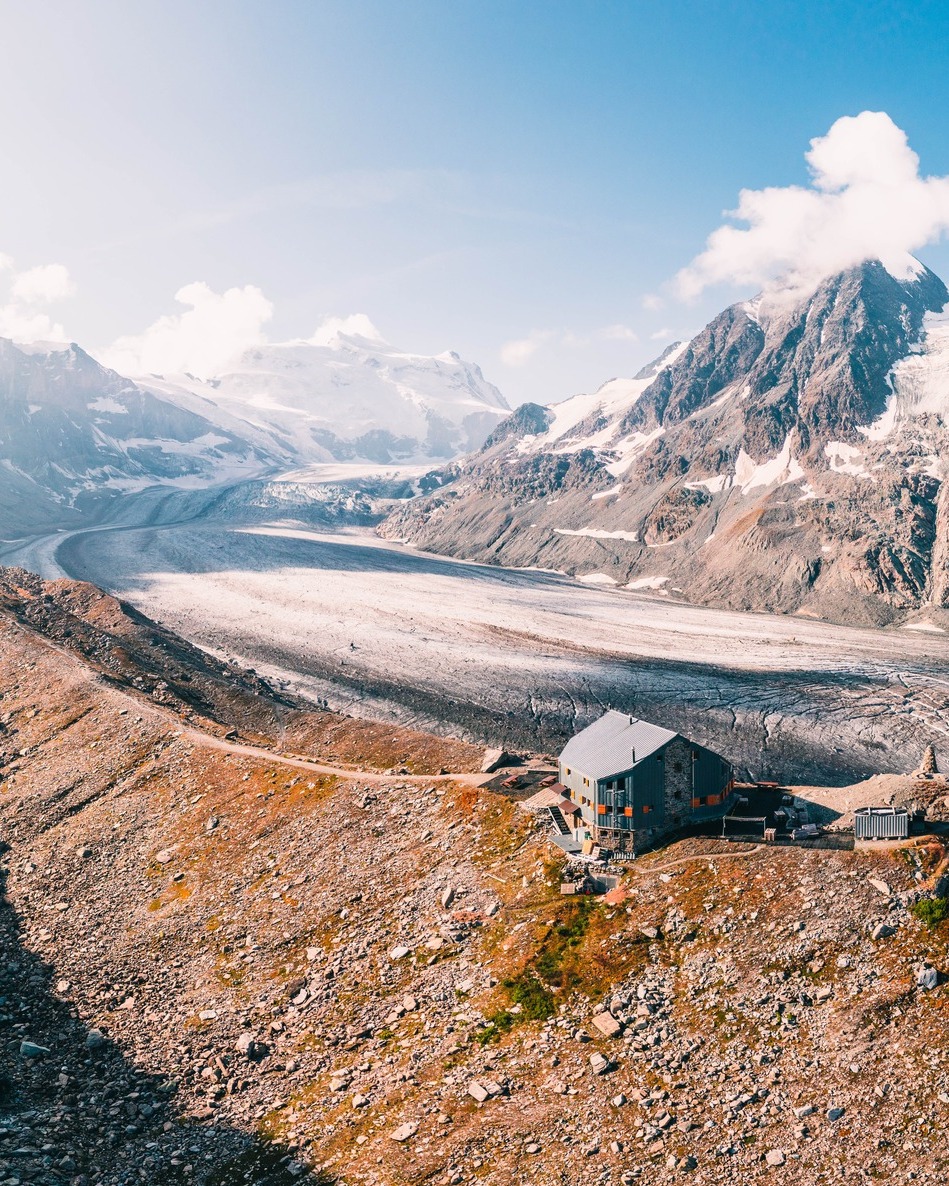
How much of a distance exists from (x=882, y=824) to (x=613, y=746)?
1332cm

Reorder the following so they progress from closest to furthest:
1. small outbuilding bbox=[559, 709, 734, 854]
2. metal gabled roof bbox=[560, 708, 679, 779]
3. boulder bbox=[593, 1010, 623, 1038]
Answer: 1. boulder bbox=[593, 1010, 623, 1038]
2. small outbuilding bbox=[559, 709, 734, 854]
3. metal gabled roof bbox=[560, 708, 679, 779]

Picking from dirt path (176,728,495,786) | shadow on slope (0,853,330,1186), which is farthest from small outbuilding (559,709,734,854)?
shadow on slope (0,853,330,1186)

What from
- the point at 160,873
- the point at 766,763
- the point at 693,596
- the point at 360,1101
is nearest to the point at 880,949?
the point at 360,1101

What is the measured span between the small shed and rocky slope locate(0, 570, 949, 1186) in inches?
65.7

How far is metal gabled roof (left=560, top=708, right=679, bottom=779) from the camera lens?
39594 mm

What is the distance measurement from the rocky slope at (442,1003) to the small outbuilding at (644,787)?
6.70 feet

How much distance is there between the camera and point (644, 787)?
39156mm

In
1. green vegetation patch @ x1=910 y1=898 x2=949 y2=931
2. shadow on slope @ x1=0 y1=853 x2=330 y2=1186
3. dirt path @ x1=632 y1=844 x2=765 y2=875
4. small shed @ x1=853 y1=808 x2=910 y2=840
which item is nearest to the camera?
shadow on slope @ x1=0 y1=853 x2=330 y2=1186

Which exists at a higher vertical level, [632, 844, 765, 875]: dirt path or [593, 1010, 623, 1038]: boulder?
[632, 844, 765, 875]: dirt path

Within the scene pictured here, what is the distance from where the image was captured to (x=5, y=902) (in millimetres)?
48656

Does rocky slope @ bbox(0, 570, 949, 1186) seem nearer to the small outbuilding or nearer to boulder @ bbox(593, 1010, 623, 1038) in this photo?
boulder @ bbox(593, 1010, 623, 1038)

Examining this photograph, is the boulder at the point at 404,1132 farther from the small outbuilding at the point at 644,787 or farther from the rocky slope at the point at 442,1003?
the small outbuilding at the point at 644,787

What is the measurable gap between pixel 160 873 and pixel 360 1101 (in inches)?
953

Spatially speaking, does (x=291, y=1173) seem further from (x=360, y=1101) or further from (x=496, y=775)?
(x=496, y=775)
